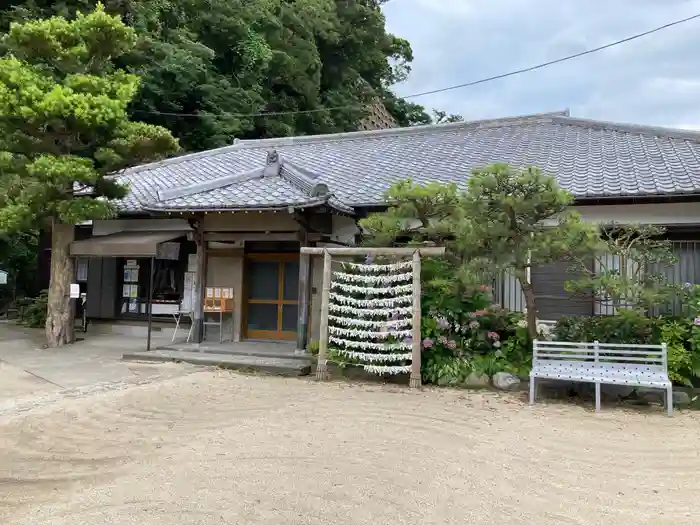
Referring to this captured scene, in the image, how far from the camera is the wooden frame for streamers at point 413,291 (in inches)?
303

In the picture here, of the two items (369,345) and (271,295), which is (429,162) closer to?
(271,295)

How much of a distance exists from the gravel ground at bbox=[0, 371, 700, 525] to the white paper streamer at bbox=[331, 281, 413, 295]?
1619 millimetres

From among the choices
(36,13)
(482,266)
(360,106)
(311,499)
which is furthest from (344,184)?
(360,106)

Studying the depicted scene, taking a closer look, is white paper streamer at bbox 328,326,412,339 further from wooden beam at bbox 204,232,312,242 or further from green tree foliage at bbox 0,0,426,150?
green tree foliage at bbox 0,0,426,150

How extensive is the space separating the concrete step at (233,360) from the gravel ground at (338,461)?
152 cm

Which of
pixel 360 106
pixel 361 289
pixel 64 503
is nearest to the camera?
pixel 64 503

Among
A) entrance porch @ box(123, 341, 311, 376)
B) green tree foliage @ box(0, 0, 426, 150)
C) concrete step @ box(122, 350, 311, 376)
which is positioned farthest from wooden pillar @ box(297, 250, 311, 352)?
green tree foliage @ box(0, 0, 426, 150)

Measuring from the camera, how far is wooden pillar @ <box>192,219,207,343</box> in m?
10.4

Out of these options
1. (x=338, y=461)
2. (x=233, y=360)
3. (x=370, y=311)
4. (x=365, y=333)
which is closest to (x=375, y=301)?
(x=370, y=311)

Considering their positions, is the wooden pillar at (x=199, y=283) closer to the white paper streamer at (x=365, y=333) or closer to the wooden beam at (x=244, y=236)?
the wooden beam at (x=244, y=236)

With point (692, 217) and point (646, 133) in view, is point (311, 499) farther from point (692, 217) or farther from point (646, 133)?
point (646, 133)

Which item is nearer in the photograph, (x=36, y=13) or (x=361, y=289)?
(x=361, y=289)

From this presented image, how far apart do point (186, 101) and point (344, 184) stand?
13.1 m

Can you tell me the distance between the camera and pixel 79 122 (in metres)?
9.50
